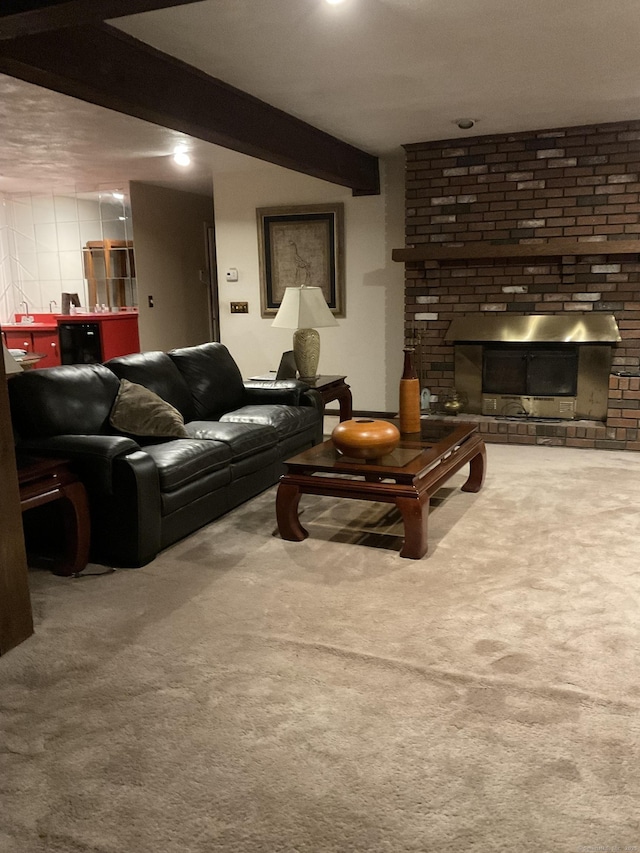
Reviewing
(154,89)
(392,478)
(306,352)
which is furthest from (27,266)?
(392,478)

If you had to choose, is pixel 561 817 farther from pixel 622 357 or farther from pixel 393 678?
pixel 622 357

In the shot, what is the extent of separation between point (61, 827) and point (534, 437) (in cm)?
469

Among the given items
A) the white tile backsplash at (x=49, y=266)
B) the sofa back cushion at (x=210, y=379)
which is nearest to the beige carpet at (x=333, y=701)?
the sofa back cushion at (x=210, y=379)

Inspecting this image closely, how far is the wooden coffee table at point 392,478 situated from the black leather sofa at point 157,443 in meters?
0.44

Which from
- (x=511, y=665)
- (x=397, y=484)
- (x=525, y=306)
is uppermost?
(x=525, y=306)

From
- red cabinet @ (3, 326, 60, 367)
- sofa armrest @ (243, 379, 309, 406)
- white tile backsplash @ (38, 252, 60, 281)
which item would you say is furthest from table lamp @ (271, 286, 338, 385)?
white tile backsplash @ (38, 252, 60, 281)

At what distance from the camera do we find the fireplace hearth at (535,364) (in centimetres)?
564

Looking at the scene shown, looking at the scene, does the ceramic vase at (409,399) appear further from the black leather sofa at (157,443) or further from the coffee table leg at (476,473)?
the black leather sofa at (157,443)

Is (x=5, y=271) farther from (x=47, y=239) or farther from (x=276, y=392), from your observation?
(x=276, y=392)

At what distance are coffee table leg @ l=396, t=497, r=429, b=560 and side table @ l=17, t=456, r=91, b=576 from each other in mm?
1395

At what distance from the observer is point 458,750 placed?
192 cm

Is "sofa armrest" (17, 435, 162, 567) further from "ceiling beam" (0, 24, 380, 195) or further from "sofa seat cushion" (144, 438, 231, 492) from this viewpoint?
"ceiling beam" (0, 24, 380, 195)

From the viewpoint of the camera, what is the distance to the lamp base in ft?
17.4

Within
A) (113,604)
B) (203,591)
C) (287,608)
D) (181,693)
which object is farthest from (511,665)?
(113,604)
